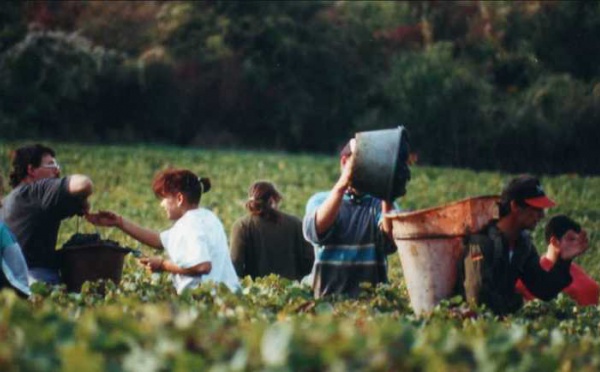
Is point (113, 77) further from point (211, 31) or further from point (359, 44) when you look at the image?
point (359, 44)

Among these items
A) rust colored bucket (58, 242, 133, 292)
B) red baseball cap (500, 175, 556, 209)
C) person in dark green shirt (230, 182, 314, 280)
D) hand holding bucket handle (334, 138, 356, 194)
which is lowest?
person in dark green shirt (230, 182, 314, 280)

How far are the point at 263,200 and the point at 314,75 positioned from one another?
144 ft

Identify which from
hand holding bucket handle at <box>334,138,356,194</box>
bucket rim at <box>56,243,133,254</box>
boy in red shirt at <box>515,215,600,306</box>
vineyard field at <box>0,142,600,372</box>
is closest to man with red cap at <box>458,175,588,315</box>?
vineyard field at <box>0,142,600,372</box>

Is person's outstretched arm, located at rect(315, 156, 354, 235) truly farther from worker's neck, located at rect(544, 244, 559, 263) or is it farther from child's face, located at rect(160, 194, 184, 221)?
worker's neck, located at rect(544, 244, 559, 263)

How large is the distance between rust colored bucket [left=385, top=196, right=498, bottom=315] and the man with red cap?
63mm

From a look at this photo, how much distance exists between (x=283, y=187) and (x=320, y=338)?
27.3 metres

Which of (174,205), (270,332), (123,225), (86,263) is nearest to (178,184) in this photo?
(174,205)

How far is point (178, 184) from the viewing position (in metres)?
8.52

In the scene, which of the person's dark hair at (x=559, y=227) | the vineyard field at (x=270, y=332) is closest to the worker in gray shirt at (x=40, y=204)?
the vineyard field at (x=270, y=332)

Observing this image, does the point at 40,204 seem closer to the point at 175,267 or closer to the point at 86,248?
the point at 86,248

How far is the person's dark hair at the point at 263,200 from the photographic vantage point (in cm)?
1055

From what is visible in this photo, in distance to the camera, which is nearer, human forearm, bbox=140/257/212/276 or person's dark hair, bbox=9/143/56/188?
human forearm, bbox=140/257/212/276

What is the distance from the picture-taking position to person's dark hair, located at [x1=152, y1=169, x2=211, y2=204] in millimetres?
8477

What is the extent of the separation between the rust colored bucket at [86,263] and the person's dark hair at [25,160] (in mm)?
548
